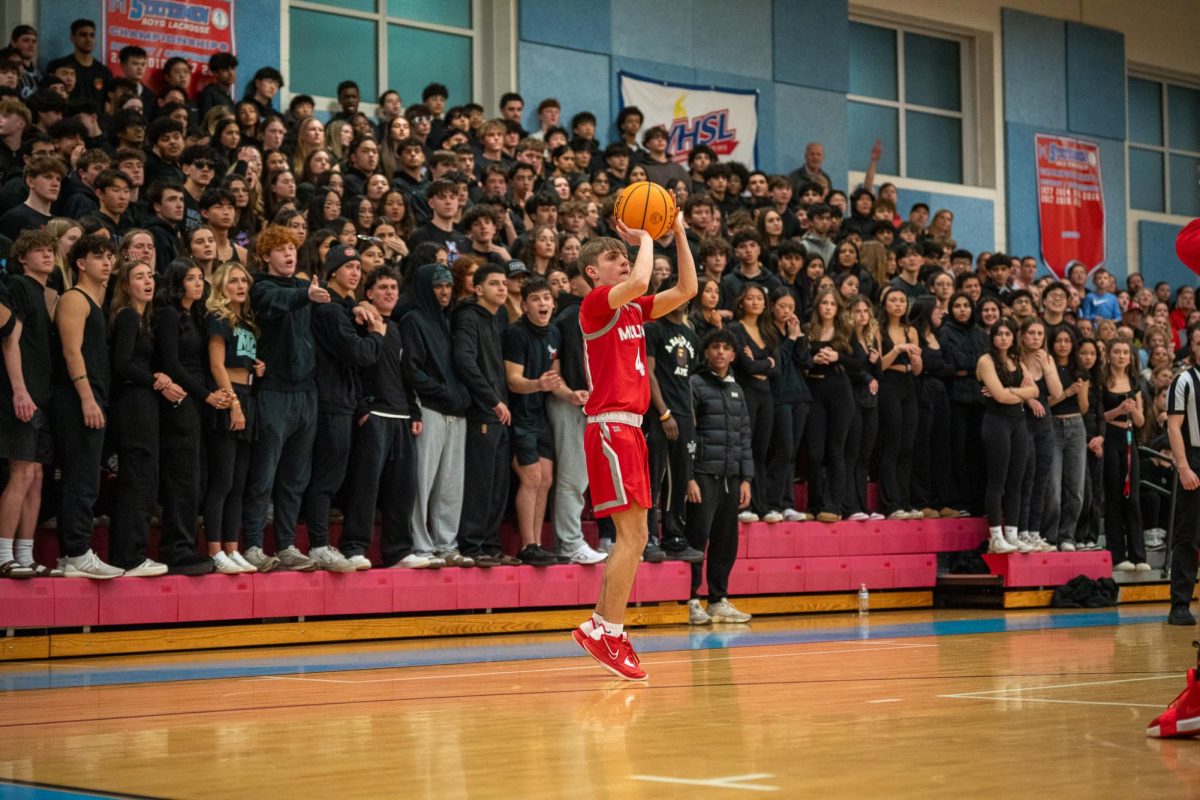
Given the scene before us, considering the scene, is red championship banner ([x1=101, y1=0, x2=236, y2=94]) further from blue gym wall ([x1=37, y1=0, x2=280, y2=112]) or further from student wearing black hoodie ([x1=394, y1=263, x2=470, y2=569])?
student wearing black hoodie ([x1=394, y1=263, x2=470, y2=569])

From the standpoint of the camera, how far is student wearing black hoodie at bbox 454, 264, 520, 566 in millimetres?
11297

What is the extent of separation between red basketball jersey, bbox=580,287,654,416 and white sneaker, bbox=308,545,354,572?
3.41 m

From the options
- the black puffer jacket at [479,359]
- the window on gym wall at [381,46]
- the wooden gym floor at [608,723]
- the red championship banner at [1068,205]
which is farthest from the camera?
the red championship banner at [1068,205]

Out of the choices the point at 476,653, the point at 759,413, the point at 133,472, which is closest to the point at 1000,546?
the point at 759,413

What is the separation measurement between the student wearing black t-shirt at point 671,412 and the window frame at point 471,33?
7.15m

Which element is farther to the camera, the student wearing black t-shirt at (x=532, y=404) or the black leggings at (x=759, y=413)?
the black leggings at (x=759, y=413)

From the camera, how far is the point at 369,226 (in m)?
12.8

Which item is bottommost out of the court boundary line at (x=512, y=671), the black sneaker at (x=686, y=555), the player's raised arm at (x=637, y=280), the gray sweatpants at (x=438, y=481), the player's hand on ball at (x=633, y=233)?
the court boundary line at (x=512, y=671)

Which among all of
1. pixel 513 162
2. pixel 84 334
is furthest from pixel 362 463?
pixel 513 162

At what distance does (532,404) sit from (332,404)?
1.78 meters

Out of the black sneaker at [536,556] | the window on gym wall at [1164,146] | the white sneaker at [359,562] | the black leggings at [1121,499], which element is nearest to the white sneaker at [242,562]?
the white sneaker at [359,562]

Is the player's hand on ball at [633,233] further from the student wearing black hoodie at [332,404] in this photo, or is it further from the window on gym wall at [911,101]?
the window on gym wall at [911,101]

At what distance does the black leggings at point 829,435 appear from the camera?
13.8m

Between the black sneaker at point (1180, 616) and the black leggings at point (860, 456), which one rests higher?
the black leggings at point (860, 456)
